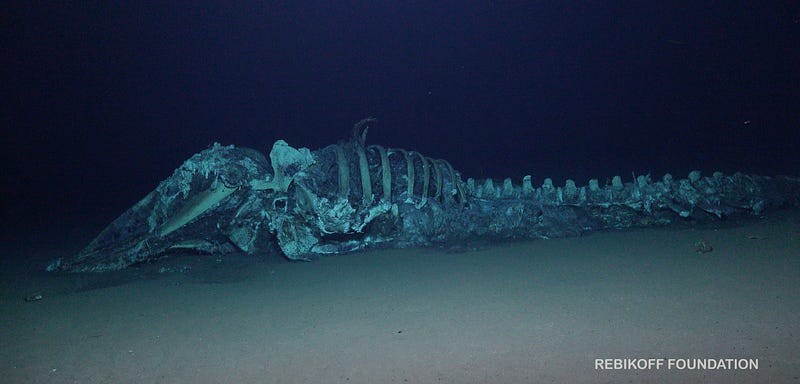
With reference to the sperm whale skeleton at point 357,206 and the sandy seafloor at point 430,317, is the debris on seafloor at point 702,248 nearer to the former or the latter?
the sandy seafloor at point 430,317

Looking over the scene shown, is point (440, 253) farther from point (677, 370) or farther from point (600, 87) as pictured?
point (600, 87)

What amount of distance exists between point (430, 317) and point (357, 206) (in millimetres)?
2081

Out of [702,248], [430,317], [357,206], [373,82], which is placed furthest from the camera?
[373,82]

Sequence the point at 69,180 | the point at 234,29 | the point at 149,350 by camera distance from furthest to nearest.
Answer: the point at 234,29
the point at 69,180
the point at 149,350

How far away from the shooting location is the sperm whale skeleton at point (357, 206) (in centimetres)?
431

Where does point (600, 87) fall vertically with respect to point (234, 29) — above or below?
below

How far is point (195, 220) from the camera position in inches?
169

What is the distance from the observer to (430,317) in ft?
8.57

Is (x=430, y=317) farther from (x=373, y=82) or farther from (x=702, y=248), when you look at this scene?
(x=373, y=82)

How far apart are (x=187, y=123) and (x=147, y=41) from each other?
14.9 metres

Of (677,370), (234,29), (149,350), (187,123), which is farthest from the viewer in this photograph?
(187,123)

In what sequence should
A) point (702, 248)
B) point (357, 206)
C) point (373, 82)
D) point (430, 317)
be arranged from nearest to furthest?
point (430, 317) → point (702, 248) → point (357, 206) → point (373, 82)

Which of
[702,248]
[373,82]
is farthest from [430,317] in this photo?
[373,82]

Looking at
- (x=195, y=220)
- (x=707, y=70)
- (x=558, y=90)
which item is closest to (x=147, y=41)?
(x=195, y=220)
